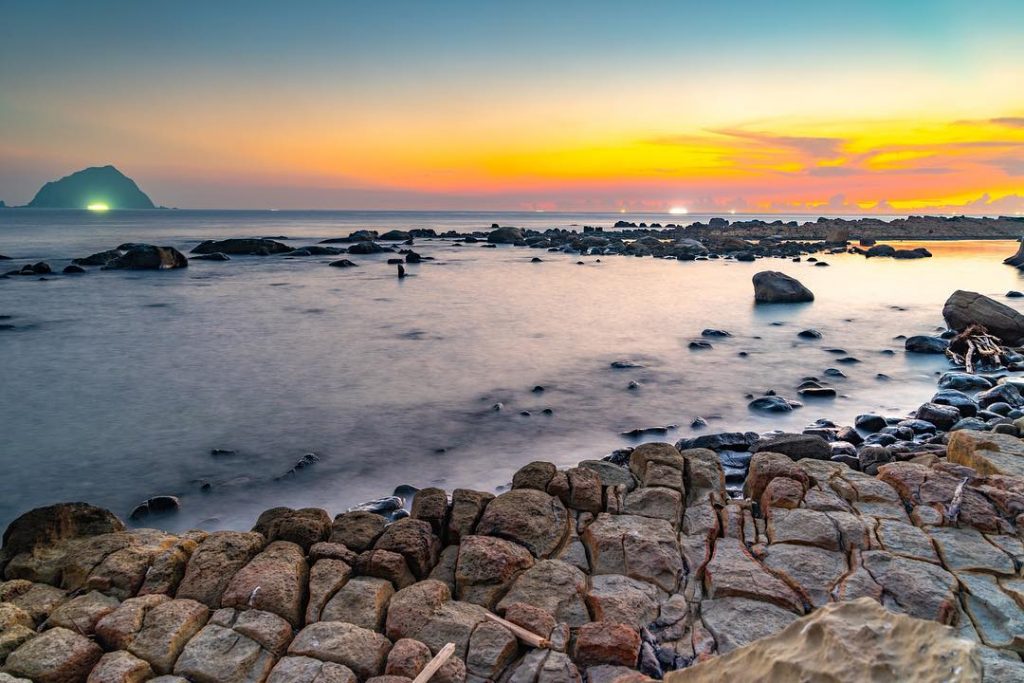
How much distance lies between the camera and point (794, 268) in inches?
1458

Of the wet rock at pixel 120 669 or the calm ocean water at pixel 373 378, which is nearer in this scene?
the wet rock at pixel 120 669

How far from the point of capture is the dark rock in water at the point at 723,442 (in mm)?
8180

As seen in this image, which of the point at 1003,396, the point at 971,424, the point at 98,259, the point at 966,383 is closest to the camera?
the point at 971,424

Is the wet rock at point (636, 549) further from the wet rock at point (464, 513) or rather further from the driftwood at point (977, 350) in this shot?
the driftwood at point (977, 350)

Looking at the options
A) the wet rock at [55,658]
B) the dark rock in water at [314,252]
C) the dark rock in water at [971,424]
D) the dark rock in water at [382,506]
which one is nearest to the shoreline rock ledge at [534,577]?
the wet rock at [55,658]

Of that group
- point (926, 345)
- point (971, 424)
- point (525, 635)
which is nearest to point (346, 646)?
point (525, 635)

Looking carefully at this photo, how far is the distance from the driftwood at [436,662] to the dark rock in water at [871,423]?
7798 mm

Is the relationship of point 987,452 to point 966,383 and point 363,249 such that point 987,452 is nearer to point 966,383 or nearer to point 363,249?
point 966,383

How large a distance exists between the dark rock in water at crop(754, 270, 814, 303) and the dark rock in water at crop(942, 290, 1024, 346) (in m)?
6.76

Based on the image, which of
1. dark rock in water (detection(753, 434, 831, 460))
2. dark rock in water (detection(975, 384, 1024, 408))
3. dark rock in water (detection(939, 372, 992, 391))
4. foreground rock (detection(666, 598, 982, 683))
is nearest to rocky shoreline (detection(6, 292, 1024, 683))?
foreground rock (detection(666, 598, 982, 683))

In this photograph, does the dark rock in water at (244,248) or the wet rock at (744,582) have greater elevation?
the dark rock in water at (244,248)

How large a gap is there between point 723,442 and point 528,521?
4149 mm

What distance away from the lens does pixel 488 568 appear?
471cm

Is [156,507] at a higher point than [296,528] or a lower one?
→ lower
